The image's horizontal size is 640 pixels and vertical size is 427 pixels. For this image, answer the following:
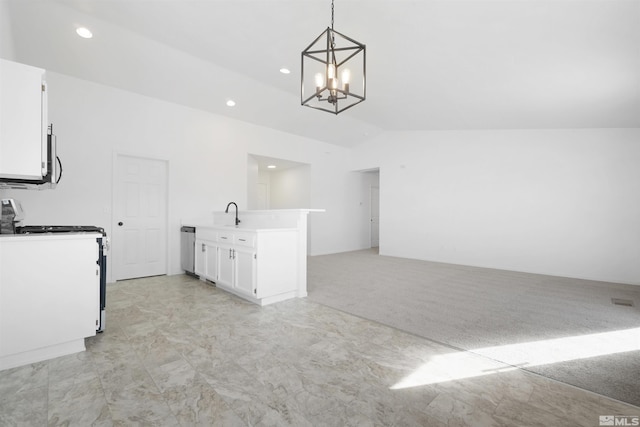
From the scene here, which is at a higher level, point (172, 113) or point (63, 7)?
point (63, 7)

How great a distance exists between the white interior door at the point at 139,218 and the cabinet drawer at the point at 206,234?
89 centimetres

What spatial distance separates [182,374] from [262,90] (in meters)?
4.44

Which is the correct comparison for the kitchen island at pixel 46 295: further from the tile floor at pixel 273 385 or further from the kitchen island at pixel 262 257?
the kitchen island at pixel 262 257

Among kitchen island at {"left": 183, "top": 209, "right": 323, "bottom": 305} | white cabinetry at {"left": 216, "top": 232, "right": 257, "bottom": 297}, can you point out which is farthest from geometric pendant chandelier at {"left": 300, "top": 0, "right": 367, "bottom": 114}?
white cabinetry at {"left": 216, "top": 232, "right": 257, "bottom": 297}

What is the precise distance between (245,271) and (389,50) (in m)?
3.18

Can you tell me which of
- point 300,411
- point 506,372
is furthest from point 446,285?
point 300,411

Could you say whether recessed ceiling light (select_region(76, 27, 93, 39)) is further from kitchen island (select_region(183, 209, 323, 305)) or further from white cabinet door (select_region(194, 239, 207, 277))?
white cabinet door (select_region(194, 239, 207, 277))

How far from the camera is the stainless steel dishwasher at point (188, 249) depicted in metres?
4.66

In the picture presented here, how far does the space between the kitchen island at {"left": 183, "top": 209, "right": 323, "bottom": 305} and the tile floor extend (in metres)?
0.71

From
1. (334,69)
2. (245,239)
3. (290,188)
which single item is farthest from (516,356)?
(290,188)

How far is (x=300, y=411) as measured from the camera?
1563 mm

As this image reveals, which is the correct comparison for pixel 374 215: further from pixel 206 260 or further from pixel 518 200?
pixel 206 260

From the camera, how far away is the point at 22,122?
6.41 ft

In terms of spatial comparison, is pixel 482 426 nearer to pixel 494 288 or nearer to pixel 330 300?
pixel 330 300
